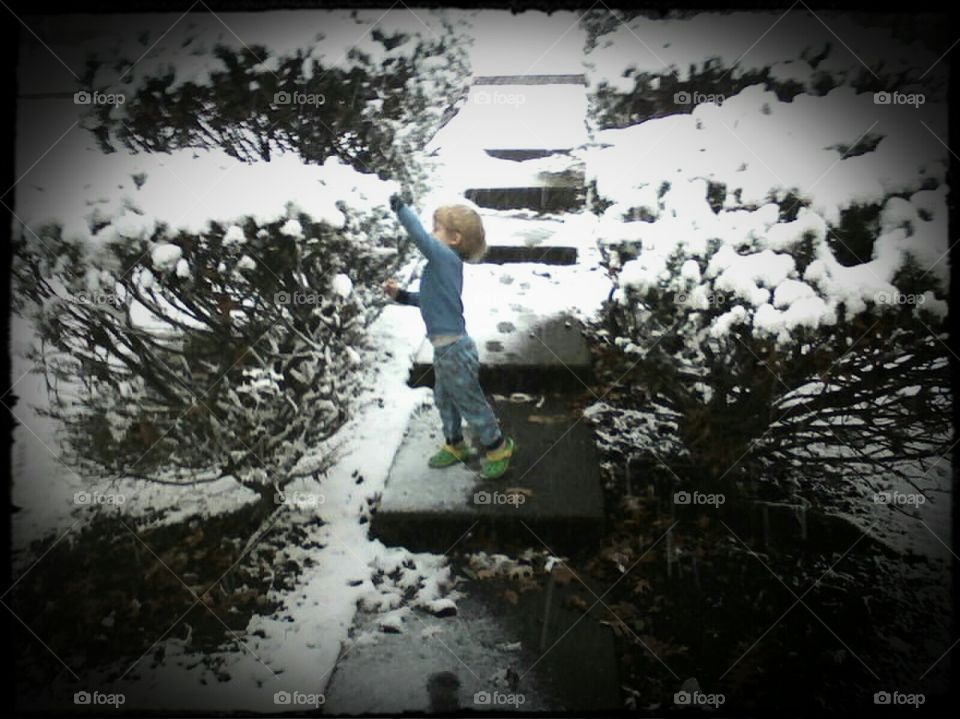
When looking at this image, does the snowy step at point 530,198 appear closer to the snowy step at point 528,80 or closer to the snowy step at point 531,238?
the snowy step at point 531,238

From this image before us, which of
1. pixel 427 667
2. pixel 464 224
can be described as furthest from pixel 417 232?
pixel 427 667

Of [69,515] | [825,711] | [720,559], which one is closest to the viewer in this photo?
[825,711]

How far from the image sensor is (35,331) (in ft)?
8.96

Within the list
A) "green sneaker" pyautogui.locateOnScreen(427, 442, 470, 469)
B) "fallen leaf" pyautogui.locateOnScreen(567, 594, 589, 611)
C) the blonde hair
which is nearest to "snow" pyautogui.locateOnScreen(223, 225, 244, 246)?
the blonde hair

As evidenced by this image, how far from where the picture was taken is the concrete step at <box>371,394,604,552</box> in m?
2.48

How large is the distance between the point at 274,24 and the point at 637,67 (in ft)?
5.69

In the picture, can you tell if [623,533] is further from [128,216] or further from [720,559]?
[128,216]

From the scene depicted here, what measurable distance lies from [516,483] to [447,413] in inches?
18.6

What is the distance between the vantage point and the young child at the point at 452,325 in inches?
92.5

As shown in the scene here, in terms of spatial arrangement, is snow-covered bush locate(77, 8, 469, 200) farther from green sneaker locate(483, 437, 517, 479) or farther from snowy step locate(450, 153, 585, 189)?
green sneaker locate(483, 437, 517, 479)

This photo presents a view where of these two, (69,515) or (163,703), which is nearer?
(163,703)

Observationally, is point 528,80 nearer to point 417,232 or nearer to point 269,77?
point 417,232

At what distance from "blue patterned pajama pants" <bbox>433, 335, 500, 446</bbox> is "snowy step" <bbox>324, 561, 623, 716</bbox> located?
79cm

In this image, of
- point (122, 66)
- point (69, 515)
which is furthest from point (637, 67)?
point (69, 515)
